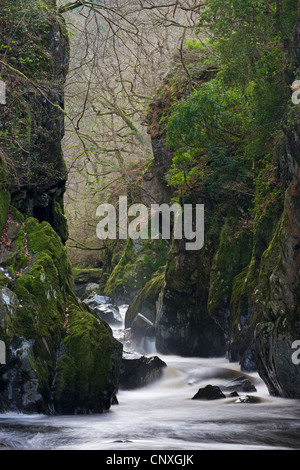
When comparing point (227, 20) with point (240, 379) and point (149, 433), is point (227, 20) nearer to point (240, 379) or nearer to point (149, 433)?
point (240, 379)

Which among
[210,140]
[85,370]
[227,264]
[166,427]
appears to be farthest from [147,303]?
[166,427]

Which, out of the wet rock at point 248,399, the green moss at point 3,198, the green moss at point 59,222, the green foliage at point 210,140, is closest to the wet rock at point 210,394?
the wet rock at point 248,399

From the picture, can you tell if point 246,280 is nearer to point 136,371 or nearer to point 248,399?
point 136,371

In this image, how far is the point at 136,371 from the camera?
39.3 feet

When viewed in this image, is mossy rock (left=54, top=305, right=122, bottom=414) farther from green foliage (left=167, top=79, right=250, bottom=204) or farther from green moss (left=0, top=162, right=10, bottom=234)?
green foliage (left=167, top=79, right=250, bottom=204)

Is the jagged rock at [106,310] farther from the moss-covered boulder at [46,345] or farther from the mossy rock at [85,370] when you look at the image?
the mossy rock at [85,370]

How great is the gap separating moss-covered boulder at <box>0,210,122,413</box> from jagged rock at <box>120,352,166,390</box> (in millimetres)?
1683

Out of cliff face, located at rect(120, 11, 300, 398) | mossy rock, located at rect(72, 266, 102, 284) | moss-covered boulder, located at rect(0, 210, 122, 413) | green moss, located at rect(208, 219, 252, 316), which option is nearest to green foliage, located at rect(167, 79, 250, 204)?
cliff face, located at rect(120, 11, 300, 398)

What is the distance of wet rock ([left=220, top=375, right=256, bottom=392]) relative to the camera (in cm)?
1103

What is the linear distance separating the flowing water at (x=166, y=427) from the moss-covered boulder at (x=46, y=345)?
308 millimetres

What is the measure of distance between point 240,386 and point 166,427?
3.45 meters

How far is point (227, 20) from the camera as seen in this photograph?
1129 centimetres

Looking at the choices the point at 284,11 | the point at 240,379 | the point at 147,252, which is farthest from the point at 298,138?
the point at 147,252

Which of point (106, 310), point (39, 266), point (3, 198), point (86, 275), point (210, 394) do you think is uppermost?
point (3, 198)
